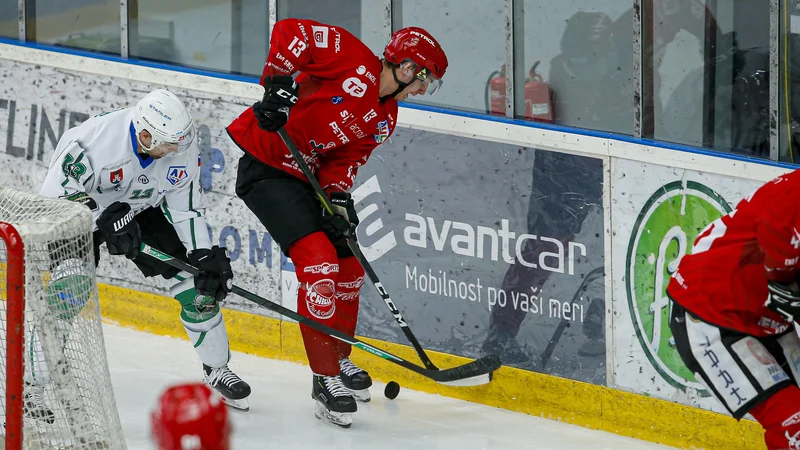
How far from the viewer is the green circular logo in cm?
389

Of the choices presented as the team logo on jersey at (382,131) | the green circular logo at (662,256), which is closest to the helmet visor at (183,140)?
the team logo on jersey at (382,131)

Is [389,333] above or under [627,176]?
under

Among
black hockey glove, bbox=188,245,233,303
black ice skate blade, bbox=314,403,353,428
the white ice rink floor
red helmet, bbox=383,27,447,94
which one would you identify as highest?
red helmet, bbox=383,27,447,94

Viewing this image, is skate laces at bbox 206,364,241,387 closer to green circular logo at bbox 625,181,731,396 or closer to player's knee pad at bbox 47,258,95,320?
player's knee pad at bbox 47,258,95,320

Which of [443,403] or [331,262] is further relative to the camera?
[443,403]

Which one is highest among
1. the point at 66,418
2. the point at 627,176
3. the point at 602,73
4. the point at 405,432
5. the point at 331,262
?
the point at 602,73

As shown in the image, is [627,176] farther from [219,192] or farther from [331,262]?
A: [219,192]

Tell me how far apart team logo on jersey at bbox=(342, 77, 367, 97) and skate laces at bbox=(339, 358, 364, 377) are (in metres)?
0.97

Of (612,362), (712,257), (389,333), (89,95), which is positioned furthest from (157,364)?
(712,257)

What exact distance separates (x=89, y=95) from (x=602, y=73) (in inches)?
90.7

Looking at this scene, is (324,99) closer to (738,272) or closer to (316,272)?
(316,272)

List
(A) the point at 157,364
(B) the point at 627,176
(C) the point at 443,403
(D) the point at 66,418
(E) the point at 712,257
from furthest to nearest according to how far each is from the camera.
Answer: (A) the point at 157,364 < (C) the point at 443,403 < (B) the point at 627,176 < (D) the point at 66,418 < (E) the point at 712,257

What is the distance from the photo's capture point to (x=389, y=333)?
15.6 feet

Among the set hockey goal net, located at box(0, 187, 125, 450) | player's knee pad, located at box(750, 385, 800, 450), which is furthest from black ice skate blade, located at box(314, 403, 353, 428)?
player's knee pad, located at box(750, 385, 800, 450)
